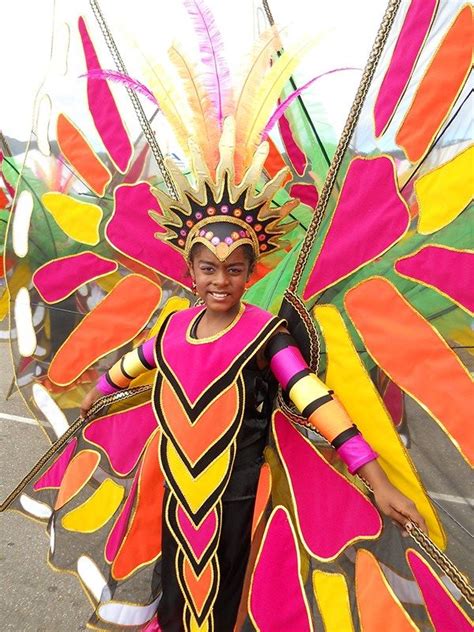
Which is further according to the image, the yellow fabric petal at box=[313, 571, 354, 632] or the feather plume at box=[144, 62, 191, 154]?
the feather plume at box=[144, 62, 191, 154]

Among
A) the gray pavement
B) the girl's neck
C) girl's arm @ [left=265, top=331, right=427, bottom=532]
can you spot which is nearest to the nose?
the girl's neck

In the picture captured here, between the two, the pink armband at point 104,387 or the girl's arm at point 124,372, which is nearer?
the girl's arm at point 124,372

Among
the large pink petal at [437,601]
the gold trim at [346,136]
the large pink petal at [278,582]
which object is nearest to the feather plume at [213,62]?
the gold trim at [346,136]

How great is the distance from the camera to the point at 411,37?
145 cm

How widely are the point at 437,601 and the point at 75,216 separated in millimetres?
1759

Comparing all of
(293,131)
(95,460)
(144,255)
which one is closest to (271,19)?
(293,131)

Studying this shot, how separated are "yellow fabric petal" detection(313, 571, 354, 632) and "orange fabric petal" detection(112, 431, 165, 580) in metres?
0.62

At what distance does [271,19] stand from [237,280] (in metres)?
1.23

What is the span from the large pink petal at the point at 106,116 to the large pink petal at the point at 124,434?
35.9 inches

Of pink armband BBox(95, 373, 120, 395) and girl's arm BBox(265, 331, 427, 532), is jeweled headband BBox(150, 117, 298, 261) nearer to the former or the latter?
girl's arm BBox(265, 331, 427, 532)

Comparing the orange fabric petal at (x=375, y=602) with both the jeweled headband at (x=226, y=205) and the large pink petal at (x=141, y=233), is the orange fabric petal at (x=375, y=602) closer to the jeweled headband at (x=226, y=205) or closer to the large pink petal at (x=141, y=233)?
the jeweled headband at (x=226, y=205)

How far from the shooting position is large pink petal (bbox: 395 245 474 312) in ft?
4.42

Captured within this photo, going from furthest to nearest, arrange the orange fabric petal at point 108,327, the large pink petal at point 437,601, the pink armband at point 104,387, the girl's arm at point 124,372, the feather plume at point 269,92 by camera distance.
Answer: the orange fabric petal at point 108,327 → the pink armband at point 104,387 → the girl's arm at point 124,372 → the feather plume at point 269,92 → the large pink petal at point 437,601

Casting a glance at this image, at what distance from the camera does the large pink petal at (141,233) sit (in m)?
2.05
